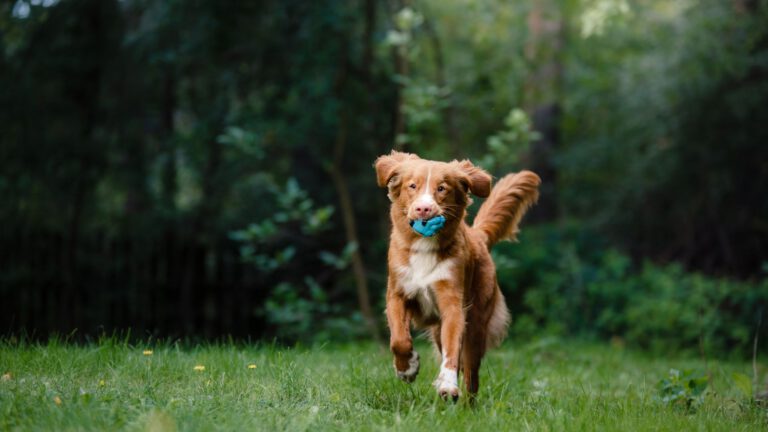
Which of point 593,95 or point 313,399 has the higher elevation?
point 593,95

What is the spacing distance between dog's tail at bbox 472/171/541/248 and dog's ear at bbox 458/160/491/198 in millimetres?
797

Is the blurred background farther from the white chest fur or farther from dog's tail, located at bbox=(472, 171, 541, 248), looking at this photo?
the white chest fur

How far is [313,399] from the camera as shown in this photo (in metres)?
3.98

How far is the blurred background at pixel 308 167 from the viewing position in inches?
339

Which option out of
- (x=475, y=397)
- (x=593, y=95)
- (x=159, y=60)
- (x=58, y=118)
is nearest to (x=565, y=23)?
(x=593, y=95)

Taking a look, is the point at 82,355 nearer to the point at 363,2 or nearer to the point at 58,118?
the point at 58,118

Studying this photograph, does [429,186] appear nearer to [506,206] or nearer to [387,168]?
[387,168]

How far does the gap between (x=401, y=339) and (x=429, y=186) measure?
0.83 meters

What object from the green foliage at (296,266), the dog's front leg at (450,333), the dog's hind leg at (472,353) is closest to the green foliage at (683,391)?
the dog's hind leg at (472,353)

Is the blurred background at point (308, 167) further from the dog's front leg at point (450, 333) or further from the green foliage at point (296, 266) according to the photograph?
the dog's front leg at point (450, 333)

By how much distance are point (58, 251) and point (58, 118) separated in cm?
172

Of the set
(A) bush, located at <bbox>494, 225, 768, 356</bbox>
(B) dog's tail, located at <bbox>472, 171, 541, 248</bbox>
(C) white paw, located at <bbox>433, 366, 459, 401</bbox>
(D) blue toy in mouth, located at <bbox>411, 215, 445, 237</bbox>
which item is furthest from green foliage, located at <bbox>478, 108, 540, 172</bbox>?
(C) white paw, located at <bbox>433, 366, 459, 401</bbox>

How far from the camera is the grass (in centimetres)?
344

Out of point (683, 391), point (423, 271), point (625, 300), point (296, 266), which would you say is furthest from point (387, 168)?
point (625, 300)
